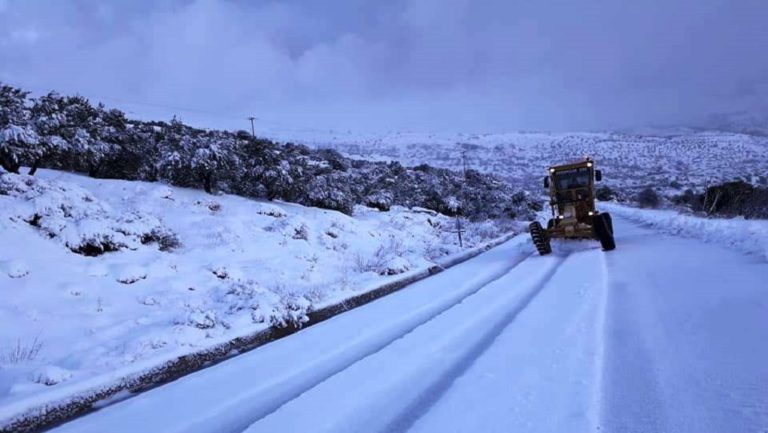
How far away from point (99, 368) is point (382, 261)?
7.85m

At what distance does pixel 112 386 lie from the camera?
474 centimetres

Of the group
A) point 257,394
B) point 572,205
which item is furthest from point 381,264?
point 572,205

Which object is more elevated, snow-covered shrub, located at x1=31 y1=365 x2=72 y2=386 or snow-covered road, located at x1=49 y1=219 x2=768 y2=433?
snow-covered shrub, located at x1=31 y1=365 x2=72 y2=386

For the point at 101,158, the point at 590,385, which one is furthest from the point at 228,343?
the point at 101,158

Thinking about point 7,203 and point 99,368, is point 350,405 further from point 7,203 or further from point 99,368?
point 7,203

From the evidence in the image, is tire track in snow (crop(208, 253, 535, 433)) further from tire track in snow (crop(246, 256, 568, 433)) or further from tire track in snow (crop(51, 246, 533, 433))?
tire track in snow (crop(246, 256, 568, 433))

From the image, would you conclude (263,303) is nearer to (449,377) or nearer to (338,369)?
(338,369)

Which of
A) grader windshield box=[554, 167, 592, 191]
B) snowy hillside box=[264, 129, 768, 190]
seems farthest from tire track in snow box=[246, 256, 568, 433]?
snowy hillside box=[264, 129, 768, 190]

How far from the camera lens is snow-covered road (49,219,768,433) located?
11.6 feet

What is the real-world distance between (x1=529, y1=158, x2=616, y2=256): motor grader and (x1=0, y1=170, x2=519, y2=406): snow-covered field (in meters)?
4.36

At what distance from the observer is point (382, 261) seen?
12.1 m

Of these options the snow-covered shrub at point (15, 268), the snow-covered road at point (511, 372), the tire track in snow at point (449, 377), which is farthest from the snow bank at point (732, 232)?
the snow-covered shrub at point (15, 268)

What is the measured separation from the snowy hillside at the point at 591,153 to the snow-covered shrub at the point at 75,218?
81.6 m

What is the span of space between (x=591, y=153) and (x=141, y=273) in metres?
157
